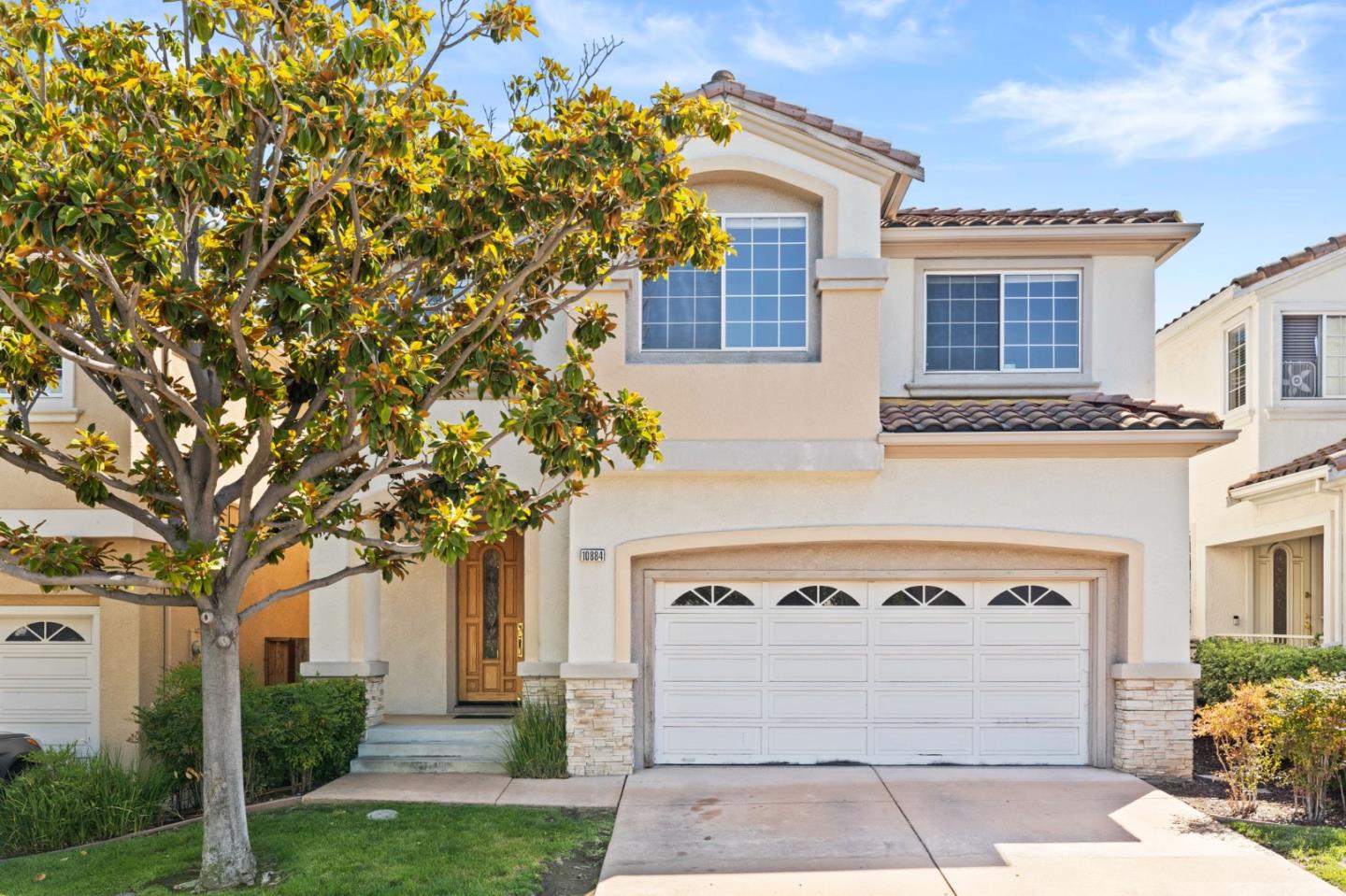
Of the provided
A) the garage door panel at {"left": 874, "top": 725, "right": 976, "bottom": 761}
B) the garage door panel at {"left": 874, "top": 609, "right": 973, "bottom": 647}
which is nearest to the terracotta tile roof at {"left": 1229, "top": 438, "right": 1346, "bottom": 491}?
the garage door panel at {"left": 874, "top": 609, "right": 973, "bottom": 647}

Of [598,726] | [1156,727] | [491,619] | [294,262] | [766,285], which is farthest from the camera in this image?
[491,619]

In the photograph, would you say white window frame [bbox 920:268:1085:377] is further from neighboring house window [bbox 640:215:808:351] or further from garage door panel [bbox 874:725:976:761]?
garage door panel [bbox 874:725:976:761]

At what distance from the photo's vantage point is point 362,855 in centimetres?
931

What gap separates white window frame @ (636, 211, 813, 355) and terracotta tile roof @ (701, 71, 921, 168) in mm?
1038

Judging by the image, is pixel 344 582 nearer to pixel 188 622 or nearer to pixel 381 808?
pixel 188 622

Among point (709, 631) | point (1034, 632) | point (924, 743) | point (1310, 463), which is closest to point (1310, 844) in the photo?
point (1034, 632)

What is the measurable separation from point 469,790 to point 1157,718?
7.61 metres

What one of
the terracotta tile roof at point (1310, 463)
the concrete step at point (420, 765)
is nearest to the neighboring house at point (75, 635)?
the concrete step at point (420, 765)

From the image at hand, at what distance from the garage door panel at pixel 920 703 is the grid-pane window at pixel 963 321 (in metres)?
4.53

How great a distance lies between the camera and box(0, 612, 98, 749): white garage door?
13.0 meters

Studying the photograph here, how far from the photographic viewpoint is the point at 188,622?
13.7m

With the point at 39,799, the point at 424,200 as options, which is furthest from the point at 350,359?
the point at 39,799

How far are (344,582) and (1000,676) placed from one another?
7.84 m

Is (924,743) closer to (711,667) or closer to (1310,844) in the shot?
(711,667)
